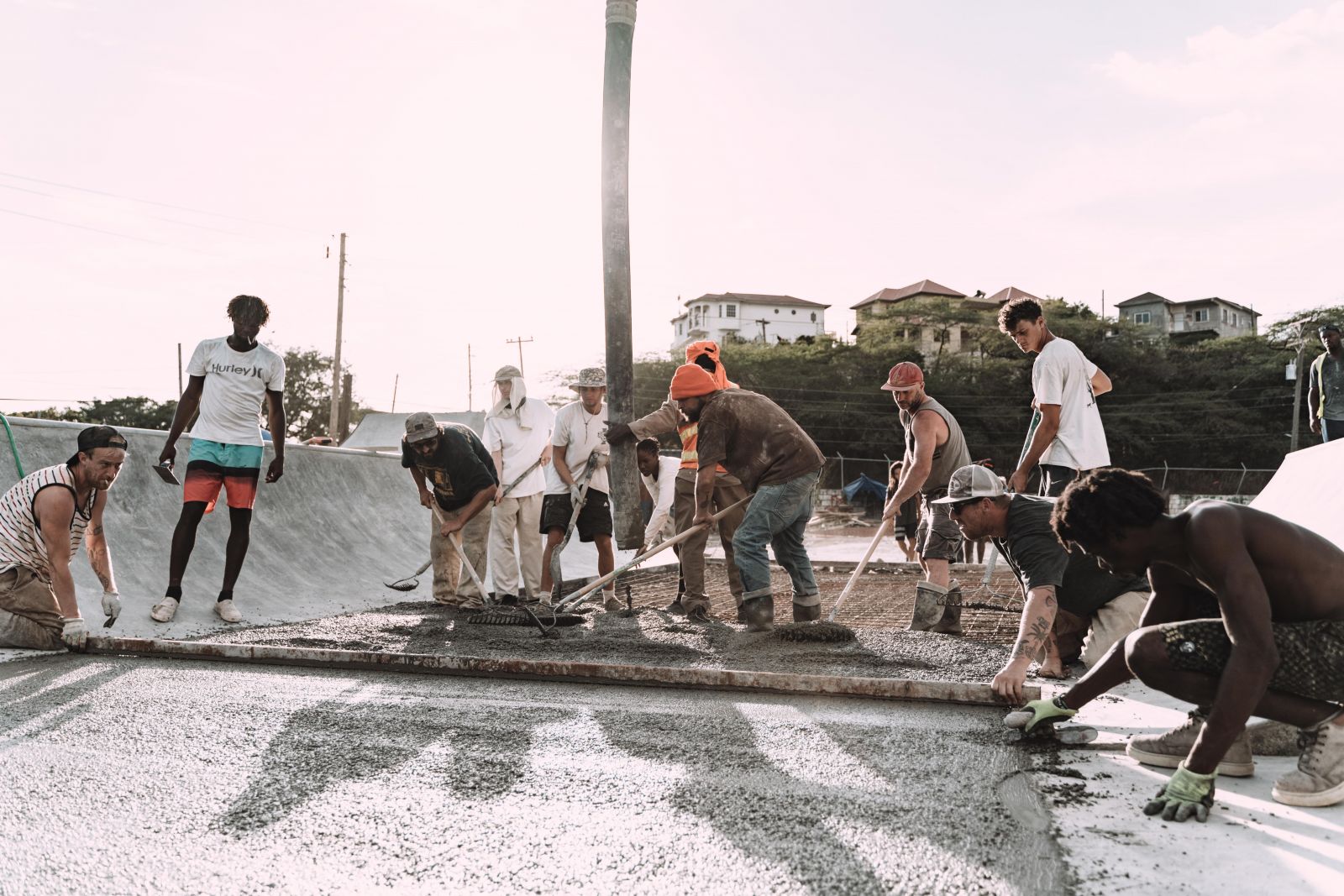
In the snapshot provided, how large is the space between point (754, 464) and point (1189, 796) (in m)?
3.26

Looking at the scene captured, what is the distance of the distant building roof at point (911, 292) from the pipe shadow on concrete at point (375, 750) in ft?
246

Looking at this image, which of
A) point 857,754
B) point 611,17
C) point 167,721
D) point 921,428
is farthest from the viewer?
point 611,17

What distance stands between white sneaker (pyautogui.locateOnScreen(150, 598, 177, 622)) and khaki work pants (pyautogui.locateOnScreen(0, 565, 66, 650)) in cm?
73

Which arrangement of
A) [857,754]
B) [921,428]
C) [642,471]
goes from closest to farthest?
[857,754] → [921,428] → [642,471]

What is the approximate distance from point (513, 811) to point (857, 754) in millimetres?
1046

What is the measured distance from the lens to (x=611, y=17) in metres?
6.63

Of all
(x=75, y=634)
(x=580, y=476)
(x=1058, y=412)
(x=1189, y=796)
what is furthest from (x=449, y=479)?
(x=1189, y=796)

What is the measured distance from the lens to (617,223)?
22.0 feet

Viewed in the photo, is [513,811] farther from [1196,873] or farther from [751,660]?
[751,660]

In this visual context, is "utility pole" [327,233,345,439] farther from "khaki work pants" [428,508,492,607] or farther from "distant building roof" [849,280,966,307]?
"distant building roof" [849,280,966,307]

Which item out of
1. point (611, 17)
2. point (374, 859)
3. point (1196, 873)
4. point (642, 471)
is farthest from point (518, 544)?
point (1196, 873)

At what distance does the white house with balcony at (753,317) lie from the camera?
283ft

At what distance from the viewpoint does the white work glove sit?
4.26m

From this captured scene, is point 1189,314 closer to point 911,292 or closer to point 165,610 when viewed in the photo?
point 911,292
